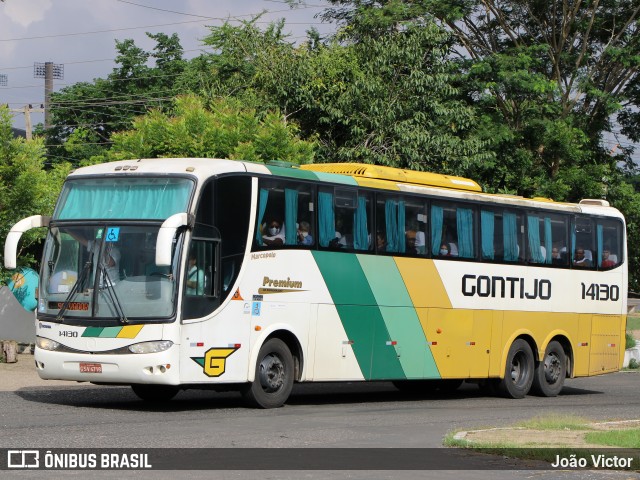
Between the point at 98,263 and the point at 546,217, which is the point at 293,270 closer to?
the point at 98,263

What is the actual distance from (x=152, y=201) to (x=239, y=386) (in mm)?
2901

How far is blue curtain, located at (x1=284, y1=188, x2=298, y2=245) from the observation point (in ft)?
58.4

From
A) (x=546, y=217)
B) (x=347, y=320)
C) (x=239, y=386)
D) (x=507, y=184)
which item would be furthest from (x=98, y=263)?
(x=507, y=184)

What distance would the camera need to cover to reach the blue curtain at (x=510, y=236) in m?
22.2

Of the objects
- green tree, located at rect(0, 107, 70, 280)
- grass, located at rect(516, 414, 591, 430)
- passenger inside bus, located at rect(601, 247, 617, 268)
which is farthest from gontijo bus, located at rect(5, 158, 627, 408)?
green tree, located at rect(0, 107, 70, 280)

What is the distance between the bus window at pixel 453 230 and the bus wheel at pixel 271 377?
4021 mm

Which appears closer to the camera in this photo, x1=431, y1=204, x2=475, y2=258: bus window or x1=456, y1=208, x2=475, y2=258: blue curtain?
x1=431, y1=204, x2=475, y2=258: bus window

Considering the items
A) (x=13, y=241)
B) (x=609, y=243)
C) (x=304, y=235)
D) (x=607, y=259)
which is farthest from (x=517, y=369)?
(x=13, y=241)

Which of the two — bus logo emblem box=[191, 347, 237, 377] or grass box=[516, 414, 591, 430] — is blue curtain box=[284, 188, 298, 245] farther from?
grass box=[516, 414, 591, 430]

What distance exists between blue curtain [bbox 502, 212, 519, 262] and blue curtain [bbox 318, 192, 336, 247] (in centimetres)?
468

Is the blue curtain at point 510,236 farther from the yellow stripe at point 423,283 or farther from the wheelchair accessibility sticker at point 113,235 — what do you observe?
the wheelchair accessibility sticker at point 113,235

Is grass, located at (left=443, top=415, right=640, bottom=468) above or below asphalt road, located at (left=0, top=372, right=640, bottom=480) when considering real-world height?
above

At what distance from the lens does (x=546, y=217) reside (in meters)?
23.3

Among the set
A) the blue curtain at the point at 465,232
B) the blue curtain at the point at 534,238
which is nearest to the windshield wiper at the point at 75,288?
the blue curtain at the point at 465,232
